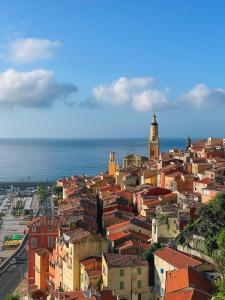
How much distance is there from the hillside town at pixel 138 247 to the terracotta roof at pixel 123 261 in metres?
0.06

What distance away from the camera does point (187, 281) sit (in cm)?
2680

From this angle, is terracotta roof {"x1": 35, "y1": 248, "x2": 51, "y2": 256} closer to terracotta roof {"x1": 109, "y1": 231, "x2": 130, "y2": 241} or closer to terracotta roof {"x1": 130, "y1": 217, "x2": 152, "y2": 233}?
terracotta roof {"x1": 109, "y1": 231, "x2": 130, "y2": 241}

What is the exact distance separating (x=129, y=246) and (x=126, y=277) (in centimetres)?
519

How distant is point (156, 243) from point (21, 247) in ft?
82.2

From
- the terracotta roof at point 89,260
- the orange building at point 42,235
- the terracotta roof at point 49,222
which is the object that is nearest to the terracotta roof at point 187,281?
the terracotta roof at point 89,260

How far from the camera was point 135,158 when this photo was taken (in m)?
79.3

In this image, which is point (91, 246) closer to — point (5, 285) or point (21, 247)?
point (5, 285)

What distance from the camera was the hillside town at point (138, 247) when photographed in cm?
2862

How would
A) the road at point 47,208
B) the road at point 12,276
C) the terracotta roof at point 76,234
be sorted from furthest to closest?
the road at point 47,208, the road at point 12,276, the terracotta roof at point 76,234

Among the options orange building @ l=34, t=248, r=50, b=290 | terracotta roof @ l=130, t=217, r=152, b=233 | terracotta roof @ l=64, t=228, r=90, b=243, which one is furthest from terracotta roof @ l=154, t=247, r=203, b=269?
orange building @ l=34, t=248, r=50, b=290

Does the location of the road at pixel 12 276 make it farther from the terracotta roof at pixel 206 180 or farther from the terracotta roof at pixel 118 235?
the terracotta roof at pixel 206 180

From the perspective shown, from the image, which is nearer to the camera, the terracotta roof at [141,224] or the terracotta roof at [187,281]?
the terracotta roof at [187,281]

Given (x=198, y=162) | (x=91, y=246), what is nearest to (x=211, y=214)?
(x=91, y=246)

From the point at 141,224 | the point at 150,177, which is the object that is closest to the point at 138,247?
the point at 141,224
